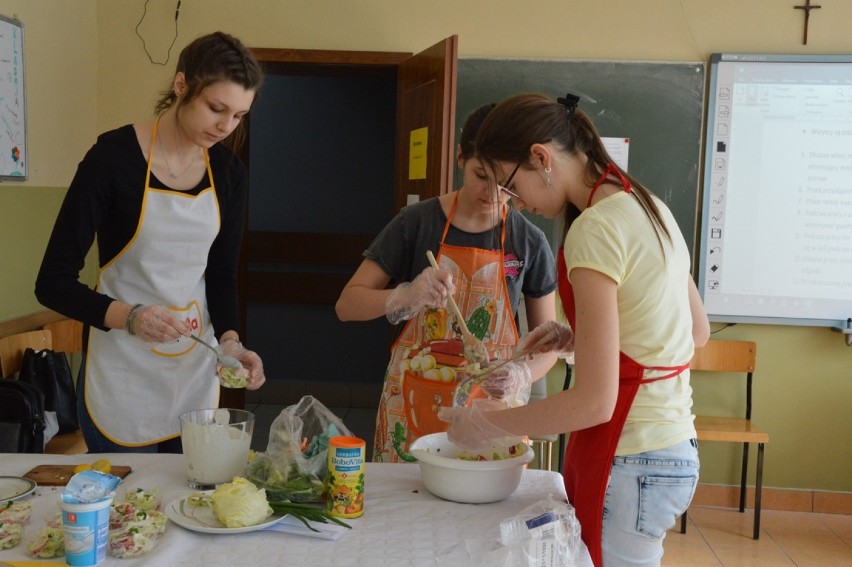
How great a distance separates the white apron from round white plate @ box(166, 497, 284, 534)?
546 mm

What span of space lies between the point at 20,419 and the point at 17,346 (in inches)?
21.1

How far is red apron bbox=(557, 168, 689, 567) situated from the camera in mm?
1352

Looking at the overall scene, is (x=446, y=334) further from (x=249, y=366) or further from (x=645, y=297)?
(x=645, y=297)

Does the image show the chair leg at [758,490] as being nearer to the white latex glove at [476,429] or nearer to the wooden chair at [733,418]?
the wooden chair at [733,418]

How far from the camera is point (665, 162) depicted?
3629 mm

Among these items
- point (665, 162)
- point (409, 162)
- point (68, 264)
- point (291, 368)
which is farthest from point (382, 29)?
point (291, 368)

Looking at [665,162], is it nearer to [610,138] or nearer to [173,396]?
[610,138]

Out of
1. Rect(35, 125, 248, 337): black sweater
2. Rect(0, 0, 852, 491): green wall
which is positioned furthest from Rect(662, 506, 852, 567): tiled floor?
Rect(35, 125, 248, 337): black sweater

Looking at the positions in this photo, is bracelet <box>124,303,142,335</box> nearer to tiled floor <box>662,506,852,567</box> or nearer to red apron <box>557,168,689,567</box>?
red apron <box>557,168,689,567</box>

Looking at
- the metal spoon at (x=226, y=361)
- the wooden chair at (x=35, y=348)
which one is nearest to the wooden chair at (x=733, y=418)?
the metal spoon at (x=226, y=361)

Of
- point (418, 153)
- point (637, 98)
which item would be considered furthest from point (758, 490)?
point (418, 153)

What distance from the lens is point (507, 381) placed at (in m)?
1.79

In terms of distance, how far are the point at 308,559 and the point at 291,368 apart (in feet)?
14.3

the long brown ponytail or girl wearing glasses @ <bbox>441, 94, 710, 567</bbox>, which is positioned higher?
the long brown ponytail
